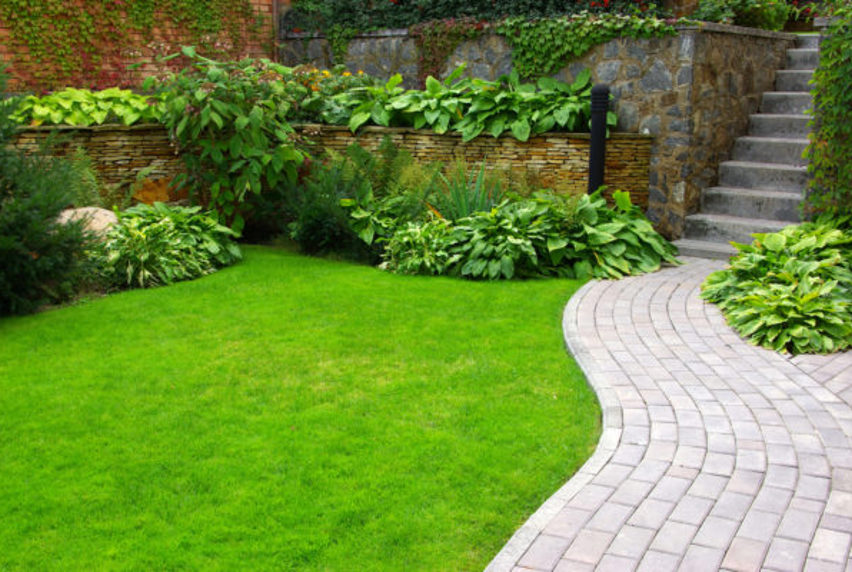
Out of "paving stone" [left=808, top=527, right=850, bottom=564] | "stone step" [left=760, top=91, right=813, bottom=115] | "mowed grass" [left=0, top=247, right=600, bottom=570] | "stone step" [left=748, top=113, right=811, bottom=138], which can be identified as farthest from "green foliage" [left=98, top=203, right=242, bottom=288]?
"stone step" [left=760, top=91, right=813, bottom=115]

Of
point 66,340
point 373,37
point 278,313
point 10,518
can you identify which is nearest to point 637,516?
point 10,518

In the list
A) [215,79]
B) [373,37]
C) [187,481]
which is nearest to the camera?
[187,481]

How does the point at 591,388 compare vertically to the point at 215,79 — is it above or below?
below

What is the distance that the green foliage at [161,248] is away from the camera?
671 centimetres

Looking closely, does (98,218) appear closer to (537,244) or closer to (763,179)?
(537,244)

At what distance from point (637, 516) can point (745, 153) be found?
6453 mm

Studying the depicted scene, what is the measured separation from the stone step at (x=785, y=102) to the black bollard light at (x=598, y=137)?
7.86 feet

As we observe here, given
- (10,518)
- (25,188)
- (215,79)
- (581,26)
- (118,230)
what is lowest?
(10,518)

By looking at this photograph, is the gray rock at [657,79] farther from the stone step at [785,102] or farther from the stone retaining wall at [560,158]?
the stone step at [785,102]

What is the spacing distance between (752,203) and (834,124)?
185 cm

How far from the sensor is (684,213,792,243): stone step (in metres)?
7.50

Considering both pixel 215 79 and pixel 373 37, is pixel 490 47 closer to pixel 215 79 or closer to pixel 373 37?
pixel 373 37

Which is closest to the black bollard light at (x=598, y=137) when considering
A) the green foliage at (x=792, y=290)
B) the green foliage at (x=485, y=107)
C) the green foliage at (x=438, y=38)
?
the green foliage at (x=485, y=107)

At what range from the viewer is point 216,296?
20.9ft
